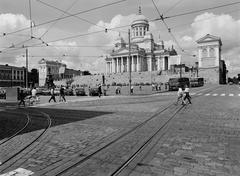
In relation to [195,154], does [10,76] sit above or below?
above

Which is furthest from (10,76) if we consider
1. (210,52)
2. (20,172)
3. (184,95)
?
(20,172)

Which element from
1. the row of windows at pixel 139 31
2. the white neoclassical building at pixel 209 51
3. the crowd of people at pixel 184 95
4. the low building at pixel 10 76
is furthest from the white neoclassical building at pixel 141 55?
the crowd of people at pixel 184 95

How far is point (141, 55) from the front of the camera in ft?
399

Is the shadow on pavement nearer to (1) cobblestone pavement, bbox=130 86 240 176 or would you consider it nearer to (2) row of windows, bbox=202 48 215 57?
(1) cobblestone pavement, bbox=130 86 240 176

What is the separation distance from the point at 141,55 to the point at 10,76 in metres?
69.3

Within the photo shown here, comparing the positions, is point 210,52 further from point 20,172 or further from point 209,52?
point 20,172

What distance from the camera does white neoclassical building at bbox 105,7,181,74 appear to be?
122m

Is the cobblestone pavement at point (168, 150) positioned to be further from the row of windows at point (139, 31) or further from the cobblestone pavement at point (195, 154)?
the row of windows at point (139, 31)

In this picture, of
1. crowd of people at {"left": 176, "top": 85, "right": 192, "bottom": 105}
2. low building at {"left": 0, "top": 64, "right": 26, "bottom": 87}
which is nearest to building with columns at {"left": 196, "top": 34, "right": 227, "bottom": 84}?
crowd of people at {"left": 176, "top": 85, "right": 192, "bottom": 105}

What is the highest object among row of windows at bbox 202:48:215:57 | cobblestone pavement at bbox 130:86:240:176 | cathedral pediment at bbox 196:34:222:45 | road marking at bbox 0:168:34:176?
cathedral pediment at bbox 196:34:222:45

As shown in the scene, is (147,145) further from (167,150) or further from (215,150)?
(215,150)

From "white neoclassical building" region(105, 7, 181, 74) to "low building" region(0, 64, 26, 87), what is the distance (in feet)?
161

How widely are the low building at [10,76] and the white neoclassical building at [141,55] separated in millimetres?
49145

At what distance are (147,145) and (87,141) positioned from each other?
6.43ft
